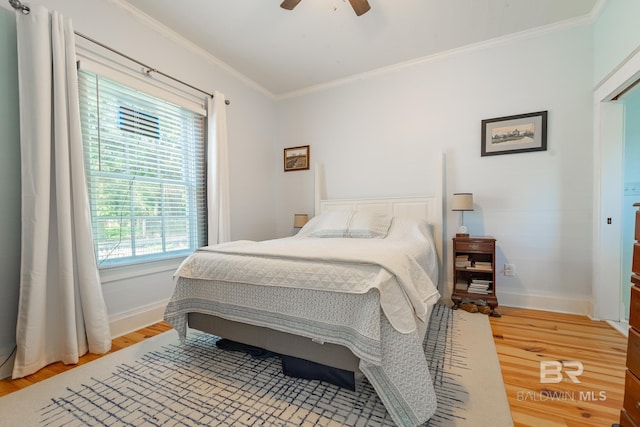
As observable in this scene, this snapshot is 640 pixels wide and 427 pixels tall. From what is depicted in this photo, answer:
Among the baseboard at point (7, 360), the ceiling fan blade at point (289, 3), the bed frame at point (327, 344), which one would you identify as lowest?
the baseboard at point (7, 360)

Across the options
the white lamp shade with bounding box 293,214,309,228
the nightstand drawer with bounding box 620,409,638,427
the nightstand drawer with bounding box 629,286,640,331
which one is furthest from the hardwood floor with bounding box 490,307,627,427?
the white lamp shade with bounding box 293,214,309,228

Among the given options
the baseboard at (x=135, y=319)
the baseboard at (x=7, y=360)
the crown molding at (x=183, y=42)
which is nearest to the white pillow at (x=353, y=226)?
the baseboard at (x=135, y=319)

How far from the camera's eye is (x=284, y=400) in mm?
1403

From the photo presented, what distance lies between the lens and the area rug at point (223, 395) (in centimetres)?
128

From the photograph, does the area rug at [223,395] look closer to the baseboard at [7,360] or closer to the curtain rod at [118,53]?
the baseboard at [7,360]

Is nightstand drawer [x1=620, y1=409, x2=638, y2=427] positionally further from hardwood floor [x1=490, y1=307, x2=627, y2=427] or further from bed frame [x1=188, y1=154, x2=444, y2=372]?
bed frame [x1=188, y1=154, x2=444, y2=372]

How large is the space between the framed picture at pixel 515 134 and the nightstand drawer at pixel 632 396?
220 cm

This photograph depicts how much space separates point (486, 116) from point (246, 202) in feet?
9.61

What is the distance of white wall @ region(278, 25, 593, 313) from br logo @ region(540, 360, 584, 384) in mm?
1122

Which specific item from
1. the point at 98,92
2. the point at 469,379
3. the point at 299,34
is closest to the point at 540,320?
the point at 469,379

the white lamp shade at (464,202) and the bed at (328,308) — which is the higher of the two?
the white lamp shade at (464,202)

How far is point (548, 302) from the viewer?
2.62 m

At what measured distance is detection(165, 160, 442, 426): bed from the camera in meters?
1.20

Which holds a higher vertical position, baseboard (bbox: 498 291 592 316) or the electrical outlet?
the electrical outlet
